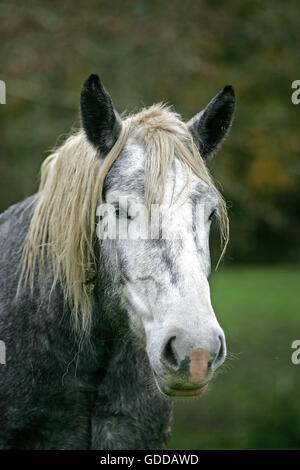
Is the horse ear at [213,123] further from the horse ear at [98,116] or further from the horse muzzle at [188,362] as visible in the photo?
the horse muzzle at [188,362]

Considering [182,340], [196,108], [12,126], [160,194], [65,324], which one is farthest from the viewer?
[12,126]

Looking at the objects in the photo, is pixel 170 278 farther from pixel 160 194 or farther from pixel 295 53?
pixel 295 53

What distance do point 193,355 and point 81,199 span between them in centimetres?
129

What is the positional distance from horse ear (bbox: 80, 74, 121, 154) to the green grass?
1462 millimetres

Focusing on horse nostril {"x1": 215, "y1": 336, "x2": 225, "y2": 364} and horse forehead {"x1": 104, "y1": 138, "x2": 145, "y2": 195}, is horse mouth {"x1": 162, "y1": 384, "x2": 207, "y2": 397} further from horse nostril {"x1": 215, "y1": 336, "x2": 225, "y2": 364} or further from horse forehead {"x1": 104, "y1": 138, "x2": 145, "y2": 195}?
horse forehead {"x1": 104, "y1": 138, "x2": 145, "y2": 195}

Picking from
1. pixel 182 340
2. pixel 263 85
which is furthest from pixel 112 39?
pixel 182 340

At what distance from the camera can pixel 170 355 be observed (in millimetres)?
2854

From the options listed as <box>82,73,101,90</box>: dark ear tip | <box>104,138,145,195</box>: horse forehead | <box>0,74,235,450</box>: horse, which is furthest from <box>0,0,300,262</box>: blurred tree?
<box>104,138,145,195</box>: horse forehead

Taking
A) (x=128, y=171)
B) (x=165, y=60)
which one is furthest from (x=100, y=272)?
(x=165, y=60)

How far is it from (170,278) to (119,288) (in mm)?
489

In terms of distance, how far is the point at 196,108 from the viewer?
10625 mm

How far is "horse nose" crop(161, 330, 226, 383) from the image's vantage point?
271 centimetres

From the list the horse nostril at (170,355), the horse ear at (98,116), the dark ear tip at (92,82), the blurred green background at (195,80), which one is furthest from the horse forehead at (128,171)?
the blurred green background at (195,80)

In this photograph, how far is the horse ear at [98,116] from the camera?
11.1ft
